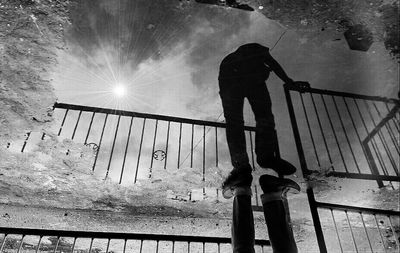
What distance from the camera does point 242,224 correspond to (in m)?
1.59

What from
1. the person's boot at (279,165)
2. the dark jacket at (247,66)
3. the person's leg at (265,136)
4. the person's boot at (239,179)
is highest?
the dark jacket at (247,66)

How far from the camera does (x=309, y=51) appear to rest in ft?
11.4

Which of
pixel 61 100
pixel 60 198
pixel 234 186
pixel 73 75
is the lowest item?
pixel 234 186

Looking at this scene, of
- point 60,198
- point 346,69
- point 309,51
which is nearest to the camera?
point 60,198

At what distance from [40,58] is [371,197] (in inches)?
212

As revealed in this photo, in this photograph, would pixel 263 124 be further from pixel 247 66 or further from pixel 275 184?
pixel 247 66

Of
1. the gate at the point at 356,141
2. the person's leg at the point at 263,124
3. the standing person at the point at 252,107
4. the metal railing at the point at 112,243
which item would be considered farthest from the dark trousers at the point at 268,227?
the gate at the point at 356,141

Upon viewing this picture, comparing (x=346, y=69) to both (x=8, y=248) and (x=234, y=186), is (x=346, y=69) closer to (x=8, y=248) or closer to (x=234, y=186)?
(x=234, y=186)

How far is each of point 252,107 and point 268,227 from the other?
1119 mm

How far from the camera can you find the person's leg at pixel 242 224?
1490mm

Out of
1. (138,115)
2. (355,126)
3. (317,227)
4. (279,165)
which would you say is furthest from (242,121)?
(355,126)

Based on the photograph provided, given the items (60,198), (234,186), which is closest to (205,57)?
(234,186)

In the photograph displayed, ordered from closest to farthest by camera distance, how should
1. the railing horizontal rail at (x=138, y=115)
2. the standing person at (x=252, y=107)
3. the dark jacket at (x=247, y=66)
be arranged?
the standing person at (x=252, y=107)
the dark jacket at (x=247, y=66)
the railing horizontal rail at (x=138, y=115)

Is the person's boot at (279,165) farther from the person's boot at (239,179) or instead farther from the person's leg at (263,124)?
the person's boot at (239,179)
